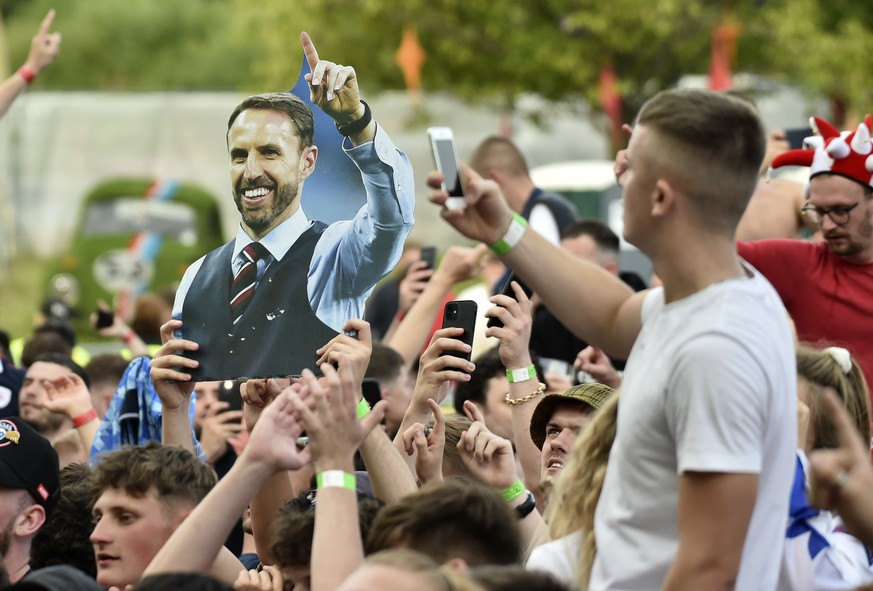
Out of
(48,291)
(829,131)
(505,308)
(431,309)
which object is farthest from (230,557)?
(48,291)

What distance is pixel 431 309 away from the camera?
237 inches

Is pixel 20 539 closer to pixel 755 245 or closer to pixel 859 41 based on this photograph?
pixel 755 245

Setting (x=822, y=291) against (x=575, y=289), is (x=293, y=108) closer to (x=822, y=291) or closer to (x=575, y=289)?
(x=575, y=289)

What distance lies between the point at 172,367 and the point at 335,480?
4.16 feet

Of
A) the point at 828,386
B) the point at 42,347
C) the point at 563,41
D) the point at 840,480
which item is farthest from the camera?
the point at 563,41

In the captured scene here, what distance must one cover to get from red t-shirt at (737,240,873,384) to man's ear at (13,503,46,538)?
2751mm

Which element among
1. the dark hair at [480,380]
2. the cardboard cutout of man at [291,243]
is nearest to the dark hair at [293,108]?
the cardboard cutout of man at [291,243]

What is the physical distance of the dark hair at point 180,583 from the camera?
10.0ft

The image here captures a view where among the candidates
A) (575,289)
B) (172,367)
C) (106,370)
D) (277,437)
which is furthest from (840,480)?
(106,370)

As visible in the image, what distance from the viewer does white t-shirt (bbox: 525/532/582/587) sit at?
131 inches

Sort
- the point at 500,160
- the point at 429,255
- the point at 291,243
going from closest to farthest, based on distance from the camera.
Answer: the point at 291,243 → the point at 429,255 → the point at 500,160

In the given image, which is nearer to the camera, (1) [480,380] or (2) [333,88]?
(2) [333,88]

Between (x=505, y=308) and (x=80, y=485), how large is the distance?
1621 mm

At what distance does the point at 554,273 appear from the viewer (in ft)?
10.6
